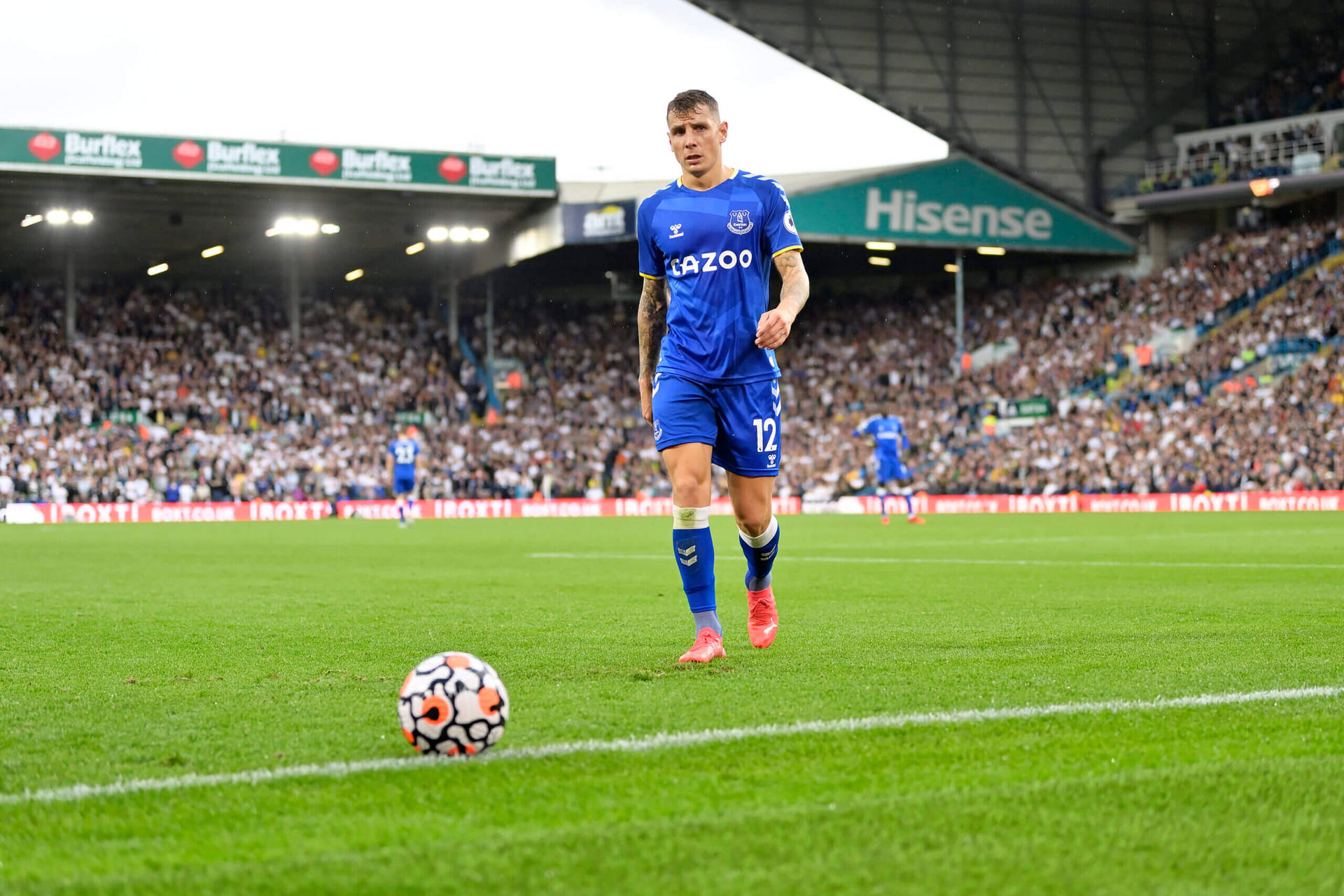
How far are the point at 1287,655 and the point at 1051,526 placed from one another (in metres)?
16.8

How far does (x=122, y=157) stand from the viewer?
3188 centimetres

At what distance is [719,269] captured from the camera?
19.2 ft

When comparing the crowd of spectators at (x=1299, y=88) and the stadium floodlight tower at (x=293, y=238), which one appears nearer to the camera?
the stadium floodlight tower at (x=293, y=238)

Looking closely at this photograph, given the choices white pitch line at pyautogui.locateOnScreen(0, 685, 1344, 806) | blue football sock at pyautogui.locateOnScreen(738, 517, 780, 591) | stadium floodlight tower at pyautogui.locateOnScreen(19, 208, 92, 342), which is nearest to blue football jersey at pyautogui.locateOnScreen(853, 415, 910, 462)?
blue football sock at pyautogui.locateOnScreen(738, 517, 780, 591)

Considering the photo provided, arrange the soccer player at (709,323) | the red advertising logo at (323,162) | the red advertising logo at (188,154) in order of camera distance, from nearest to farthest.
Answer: the soccer player at (709,323)
the red advertising logo at (188,154)
the red advertising logo at (323,162)

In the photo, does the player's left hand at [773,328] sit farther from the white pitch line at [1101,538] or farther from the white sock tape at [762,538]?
the white pitch line at [1101,538]

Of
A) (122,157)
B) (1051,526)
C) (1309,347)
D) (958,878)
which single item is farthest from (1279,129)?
(958,878)

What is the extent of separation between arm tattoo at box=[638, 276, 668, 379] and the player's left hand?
726mm

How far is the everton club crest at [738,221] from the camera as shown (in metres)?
5.85

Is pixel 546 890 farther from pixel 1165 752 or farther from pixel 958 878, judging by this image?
pixel 1165 752

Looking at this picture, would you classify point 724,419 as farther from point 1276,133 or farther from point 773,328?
point 1276,133

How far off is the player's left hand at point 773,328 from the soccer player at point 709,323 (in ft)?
0.48

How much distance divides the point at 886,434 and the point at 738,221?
58.8ft

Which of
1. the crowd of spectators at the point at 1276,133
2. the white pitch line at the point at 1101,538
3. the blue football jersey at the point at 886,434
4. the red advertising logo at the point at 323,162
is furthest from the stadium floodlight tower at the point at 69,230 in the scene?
the crowd of spectators at the point at 1276,133
